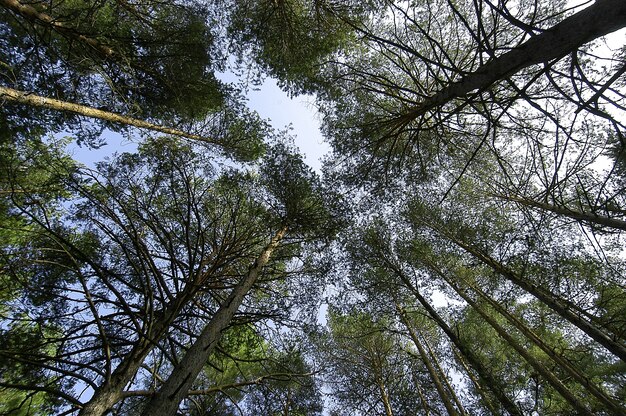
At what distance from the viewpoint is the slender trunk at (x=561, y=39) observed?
4.41 feet

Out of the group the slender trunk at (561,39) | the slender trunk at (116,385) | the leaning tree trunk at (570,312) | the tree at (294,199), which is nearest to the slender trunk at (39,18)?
the slender trunk at (116,385)

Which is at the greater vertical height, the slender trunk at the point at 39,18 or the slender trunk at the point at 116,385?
the slender trunk at the point at 39,18

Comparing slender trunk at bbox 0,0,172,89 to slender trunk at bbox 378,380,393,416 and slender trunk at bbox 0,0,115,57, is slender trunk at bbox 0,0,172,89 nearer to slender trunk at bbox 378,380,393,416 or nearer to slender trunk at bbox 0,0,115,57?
slender trunk at bbox 0,0,115,57

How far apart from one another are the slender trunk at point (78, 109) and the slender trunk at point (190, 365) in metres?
3.78

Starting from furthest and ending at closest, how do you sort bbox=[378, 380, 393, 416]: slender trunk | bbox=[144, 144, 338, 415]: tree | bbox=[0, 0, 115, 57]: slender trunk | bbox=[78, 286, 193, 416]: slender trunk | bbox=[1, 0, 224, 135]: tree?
bbox=[378, 380, 393, 416]: slender trunk
bbox=[144, 144, 338, 415]: tree
bbox=[1, 0, 224, 135]: tree
bbox=[0, 0, 115, 57]: slender trunk
bbox=[78, 286, 193, 416]: slender trunk

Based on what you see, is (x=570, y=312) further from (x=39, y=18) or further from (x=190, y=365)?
(x=39, y=18)

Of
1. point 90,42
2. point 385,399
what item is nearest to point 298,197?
point 90,42

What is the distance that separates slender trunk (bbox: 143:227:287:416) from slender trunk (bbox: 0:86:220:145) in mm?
3781

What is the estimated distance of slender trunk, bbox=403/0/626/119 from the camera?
4.41 ft

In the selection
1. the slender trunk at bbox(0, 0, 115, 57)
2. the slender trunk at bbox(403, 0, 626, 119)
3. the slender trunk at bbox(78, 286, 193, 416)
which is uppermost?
the slender trunk at bbox(0, 0, 115, 57)

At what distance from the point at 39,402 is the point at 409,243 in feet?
36.0

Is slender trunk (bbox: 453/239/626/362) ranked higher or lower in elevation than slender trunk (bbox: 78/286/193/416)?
higher

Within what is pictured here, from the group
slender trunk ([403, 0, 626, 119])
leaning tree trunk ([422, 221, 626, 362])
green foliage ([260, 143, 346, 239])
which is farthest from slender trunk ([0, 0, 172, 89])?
leaning tree trunk ([422, 221, 626, 362])

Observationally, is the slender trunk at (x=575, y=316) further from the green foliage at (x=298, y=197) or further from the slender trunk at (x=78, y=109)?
the slender trunk at (x=78, y=109)
